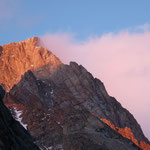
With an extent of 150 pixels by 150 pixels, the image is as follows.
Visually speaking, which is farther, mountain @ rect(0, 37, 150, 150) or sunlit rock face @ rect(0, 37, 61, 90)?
sunlit rock face @ rect(0, 37, 61, 90)

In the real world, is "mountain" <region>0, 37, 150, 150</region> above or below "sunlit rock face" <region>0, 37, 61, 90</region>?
below

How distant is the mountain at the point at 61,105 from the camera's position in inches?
2749

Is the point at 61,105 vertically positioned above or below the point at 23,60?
below

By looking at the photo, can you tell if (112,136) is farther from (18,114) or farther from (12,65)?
(12,65)

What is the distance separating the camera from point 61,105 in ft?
411

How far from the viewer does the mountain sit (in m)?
69.8

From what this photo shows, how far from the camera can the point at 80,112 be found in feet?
263

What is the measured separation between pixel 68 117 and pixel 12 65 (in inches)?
4475

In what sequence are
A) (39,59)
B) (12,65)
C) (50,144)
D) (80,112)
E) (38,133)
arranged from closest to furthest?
(50,144)
(38,133)
(80,112)
(39,59)
(12,65)

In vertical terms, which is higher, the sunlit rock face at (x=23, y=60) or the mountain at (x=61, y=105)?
the sunlit rock face at (x=23, y=60)

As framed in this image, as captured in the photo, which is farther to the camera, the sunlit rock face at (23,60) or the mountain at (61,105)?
the sunlit rock face at (23,60)

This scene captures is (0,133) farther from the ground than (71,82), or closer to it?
closer to it

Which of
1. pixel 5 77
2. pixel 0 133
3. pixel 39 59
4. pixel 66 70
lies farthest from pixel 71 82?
pixel 0 133

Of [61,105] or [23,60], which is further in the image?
[23,60]
